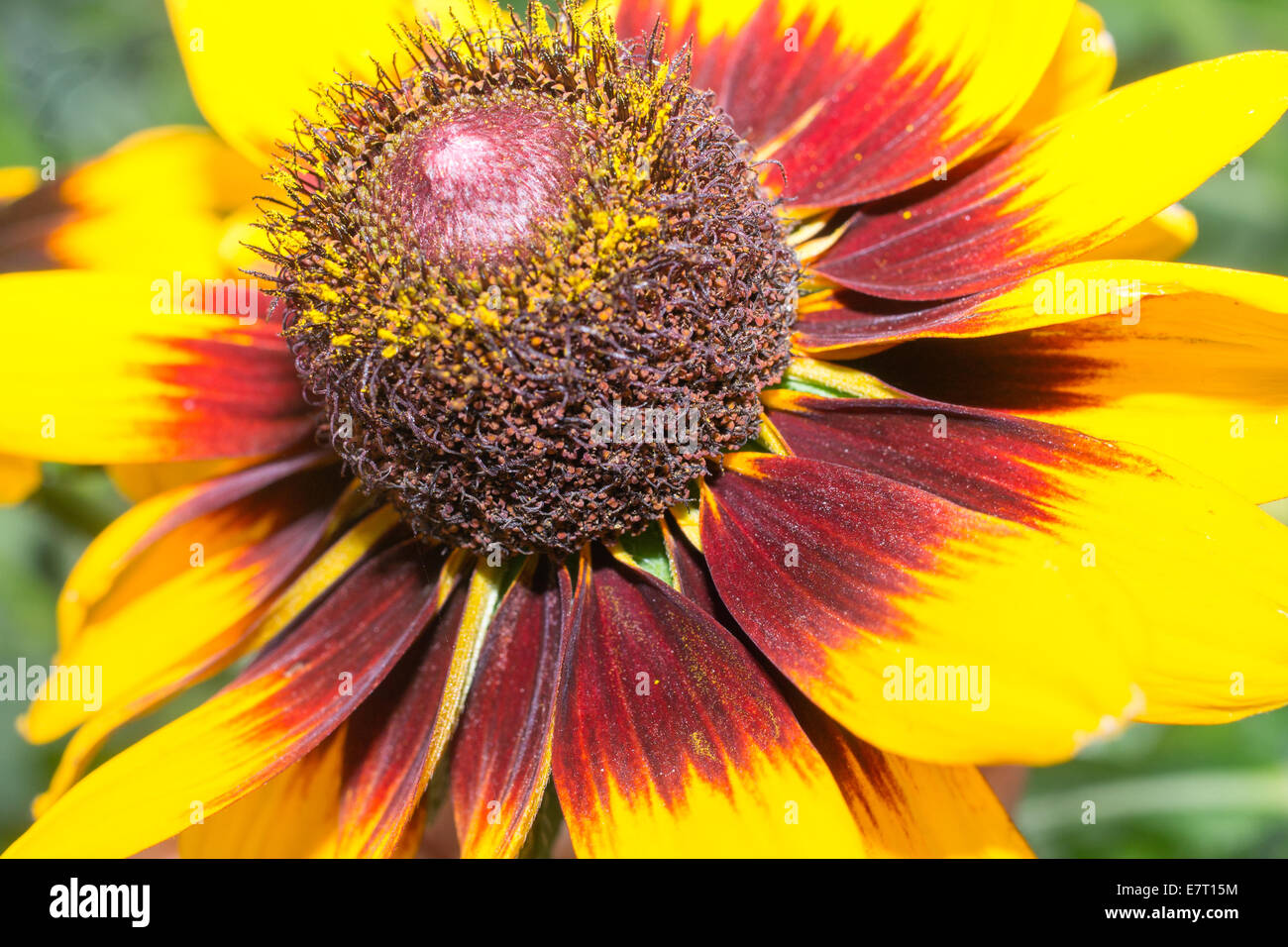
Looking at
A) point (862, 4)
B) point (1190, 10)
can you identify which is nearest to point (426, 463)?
point (862, 4)

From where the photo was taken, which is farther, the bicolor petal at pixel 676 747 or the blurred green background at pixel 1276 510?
the blurred green background at pixel 1276 510

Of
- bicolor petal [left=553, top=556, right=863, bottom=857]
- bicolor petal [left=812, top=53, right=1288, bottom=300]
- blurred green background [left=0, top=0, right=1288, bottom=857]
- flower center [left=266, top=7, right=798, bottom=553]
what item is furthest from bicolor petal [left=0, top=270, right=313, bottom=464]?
bicolor petal [left=812, top=53, right=1288, bottom=300]

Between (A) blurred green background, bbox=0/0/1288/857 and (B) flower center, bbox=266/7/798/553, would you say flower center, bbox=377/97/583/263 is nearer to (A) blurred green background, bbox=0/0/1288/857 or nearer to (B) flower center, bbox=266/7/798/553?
(B) flower center, bbox=266/7/798/553

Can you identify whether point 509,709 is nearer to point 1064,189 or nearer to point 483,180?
point 483,180

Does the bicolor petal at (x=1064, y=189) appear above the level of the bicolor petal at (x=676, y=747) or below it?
above

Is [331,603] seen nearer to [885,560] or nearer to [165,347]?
[165,347]

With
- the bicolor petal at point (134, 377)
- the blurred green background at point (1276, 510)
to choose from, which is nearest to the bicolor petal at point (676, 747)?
the bicolor petal at point (134, 377)

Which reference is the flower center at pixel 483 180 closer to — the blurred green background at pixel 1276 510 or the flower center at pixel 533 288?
the flower center at pixel 533 288
